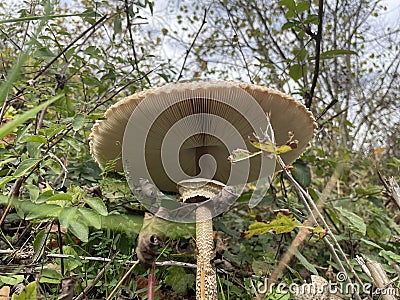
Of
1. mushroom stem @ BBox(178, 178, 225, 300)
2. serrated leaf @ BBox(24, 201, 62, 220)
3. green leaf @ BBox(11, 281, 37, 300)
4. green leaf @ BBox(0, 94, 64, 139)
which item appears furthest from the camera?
mushroom stem @ BBox(178, 178, 225, 300)

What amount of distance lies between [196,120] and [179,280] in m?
0.68

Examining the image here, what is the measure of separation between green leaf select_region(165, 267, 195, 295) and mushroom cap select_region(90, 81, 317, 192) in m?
0.40

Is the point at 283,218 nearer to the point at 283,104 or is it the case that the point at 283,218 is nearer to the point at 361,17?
the point at 283,104

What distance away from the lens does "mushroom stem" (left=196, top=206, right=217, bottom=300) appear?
4.54 ft

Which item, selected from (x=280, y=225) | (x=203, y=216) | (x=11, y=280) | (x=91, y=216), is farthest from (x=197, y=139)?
(x=11, y=280)

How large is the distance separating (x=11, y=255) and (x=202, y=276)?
0.65m

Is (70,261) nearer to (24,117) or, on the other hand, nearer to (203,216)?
(203,216)

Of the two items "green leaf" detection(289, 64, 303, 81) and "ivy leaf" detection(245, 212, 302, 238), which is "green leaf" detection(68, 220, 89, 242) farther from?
"green leaf" detection(289, 64, 303, 81)

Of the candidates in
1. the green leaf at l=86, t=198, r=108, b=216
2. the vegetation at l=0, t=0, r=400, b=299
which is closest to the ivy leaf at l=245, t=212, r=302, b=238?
the vegetation at l=0, t=0, r=400, b=299

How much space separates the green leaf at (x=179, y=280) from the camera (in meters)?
1.63

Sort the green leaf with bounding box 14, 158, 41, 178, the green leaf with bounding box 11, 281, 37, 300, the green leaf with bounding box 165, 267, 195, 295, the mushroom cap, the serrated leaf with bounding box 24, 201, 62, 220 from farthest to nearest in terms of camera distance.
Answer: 1. the green leaf with bounding box 165, 267, 195, 295
2. the mushroom cap
3. the green leaf with bounding box 14, 158, 41, 178
4. the serrated leaf with bounding box 24, 201, 62, 220
5. the green leaf with bounding box 11, 281, 37, 300

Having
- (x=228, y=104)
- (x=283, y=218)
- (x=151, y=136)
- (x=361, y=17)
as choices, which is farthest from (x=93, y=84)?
(x=361, y=17)

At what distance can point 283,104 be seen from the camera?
1.38 meters

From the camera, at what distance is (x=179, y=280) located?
1644 mm
